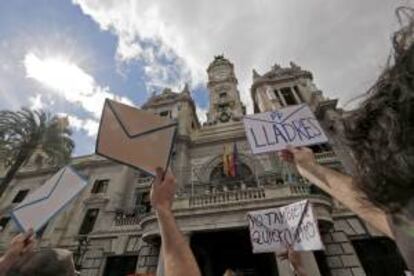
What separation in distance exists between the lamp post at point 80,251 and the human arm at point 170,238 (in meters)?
14.7

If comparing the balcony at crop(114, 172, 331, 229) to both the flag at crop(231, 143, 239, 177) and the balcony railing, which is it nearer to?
the balcony railing

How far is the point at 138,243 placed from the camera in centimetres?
1316

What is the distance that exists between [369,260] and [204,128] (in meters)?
13.4

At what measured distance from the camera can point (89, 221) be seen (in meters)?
15.9

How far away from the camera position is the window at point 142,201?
15.3m

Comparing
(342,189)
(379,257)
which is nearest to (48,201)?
(342,189)

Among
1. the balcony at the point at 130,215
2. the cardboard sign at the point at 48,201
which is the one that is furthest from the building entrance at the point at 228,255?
the cardboard sign at the point at 48,201

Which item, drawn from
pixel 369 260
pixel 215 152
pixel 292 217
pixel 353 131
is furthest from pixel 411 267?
pixel 215 152

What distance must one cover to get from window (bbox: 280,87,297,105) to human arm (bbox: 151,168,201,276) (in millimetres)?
19980

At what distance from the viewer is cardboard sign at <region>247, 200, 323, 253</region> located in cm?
563

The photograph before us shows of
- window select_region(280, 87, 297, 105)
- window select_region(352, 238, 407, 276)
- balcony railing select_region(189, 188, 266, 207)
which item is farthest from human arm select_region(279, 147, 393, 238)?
window select_region(280, 87, 297, 105)

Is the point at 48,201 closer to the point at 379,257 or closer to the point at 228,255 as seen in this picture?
the point at 228,255

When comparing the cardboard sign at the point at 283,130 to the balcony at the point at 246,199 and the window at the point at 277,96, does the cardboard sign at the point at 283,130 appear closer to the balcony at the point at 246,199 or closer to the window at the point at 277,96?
the balcony at the point at 246,199

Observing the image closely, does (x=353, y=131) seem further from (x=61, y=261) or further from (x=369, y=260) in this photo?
(x=369, y=260)
